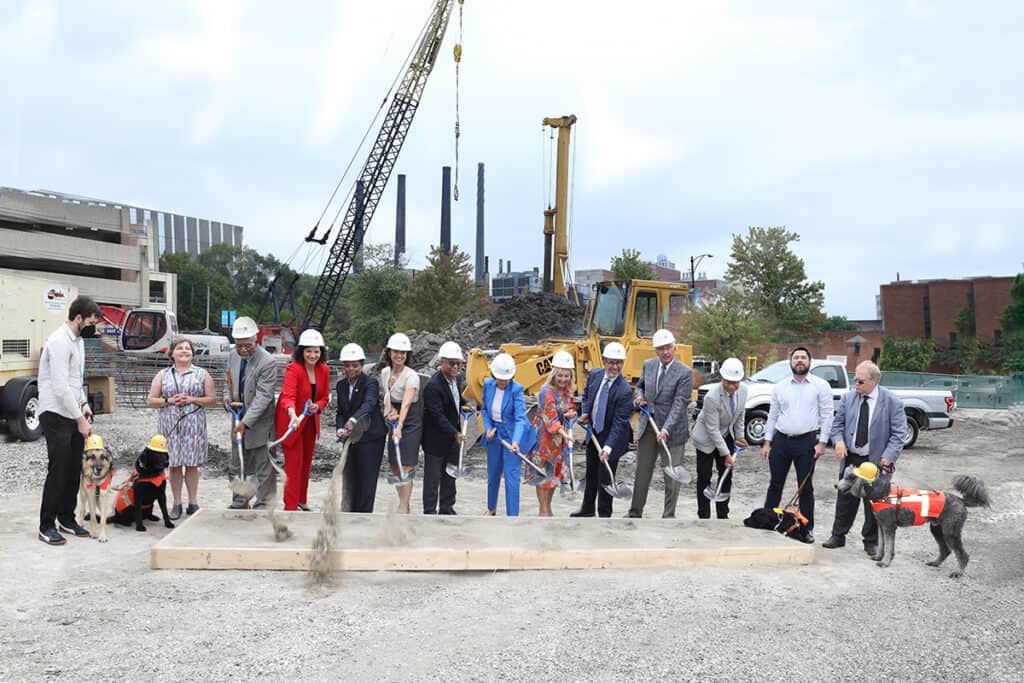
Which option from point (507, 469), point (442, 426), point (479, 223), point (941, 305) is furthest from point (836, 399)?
point (479, 223)

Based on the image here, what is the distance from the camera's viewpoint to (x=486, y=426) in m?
7.47

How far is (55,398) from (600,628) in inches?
181

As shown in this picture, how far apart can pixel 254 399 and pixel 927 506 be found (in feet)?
18.7

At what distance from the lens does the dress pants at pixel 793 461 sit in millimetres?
7113

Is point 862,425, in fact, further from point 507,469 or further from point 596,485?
point 507,469

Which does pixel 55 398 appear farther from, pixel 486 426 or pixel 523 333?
pixel 523 333

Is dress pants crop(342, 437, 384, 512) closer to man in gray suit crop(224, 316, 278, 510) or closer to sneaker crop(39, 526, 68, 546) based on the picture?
man in gray suit crop(224, 316, 278, 510)


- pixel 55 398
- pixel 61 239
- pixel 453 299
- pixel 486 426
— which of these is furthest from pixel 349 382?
pixel 61 239

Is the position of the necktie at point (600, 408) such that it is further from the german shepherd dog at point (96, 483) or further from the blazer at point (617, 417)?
the german shepherd dog at point (96, 483)

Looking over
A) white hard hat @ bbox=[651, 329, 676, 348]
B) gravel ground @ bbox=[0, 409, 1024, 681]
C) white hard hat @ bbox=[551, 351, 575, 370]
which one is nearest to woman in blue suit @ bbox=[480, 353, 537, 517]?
white hard hat @ bbox=[551, 351, 575, 370]

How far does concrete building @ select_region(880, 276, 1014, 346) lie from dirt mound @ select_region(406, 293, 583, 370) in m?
35.2

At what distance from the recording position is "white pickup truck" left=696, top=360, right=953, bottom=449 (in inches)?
601

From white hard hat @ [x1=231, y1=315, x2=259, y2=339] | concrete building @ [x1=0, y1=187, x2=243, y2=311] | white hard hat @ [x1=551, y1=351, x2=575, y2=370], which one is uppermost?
concrete building @ [x1=0, y1=187, x2=243, y2=311]

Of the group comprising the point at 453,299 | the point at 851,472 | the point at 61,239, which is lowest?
the point at 851,472
